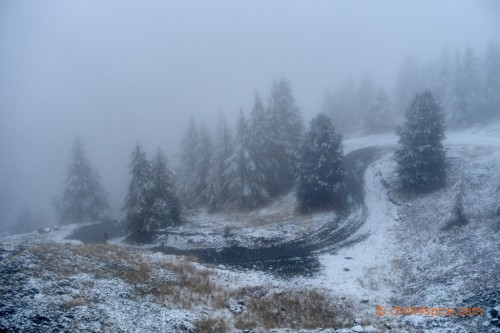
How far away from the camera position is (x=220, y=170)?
3981cm

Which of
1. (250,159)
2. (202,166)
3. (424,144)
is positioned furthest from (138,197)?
(424,144)

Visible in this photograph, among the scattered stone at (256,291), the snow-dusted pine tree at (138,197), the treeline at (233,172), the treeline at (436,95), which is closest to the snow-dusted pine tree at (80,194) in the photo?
the treeline at (233,172)

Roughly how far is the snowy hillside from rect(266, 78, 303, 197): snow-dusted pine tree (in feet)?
30.3

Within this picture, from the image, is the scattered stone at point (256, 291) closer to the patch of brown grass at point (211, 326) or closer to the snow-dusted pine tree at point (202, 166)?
the patch of brown grass at point (211, 326)

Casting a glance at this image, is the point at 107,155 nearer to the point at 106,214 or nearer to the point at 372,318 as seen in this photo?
the point at 106,214

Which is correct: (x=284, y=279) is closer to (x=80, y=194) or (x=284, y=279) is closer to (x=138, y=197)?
(x=138, y=197)

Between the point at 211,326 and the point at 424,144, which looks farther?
the point at 424,144

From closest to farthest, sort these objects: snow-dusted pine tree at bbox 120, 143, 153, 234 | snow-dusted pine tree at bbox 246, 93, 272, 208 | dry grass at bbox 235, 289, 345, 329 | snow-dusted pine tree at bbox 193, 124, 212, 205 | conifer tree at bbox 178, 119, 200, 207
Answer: dry grass at bbox 235, 289, 345, 329, snow-dusted pine tree at bbox 120, 143, 153, 234, snow-dusted pine tree at bbox 246, 93, 272, 208, snow-dusted pine tree at bbox 193, 124, 212, 205, conifer tree at bbox 178, 119, 200, 207

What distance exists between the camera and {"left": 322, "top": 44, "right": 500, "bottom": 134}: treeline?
167 feet

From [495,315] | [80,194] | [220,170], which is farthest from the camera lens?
[80,194]

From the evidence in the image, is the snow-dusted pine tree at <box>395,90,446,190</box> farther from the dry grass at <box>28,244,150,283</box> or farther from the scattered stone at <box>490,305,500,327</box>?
the dry grass at <box>28,244,150,283</box>

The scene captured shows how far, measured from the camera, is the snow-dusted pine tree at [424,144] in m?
31.4

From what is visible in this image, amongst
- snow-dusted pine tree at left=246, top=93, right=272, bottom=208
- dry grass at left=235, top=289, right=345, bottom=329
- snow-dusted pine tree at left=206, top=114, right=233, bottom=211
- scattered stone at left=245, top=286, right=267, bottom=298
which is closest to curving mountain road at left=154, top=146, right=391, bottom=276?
scattered stone at left=245, top=286, right=267, bottom=298

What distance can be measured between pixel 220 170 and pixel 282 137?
9551 millimetres
